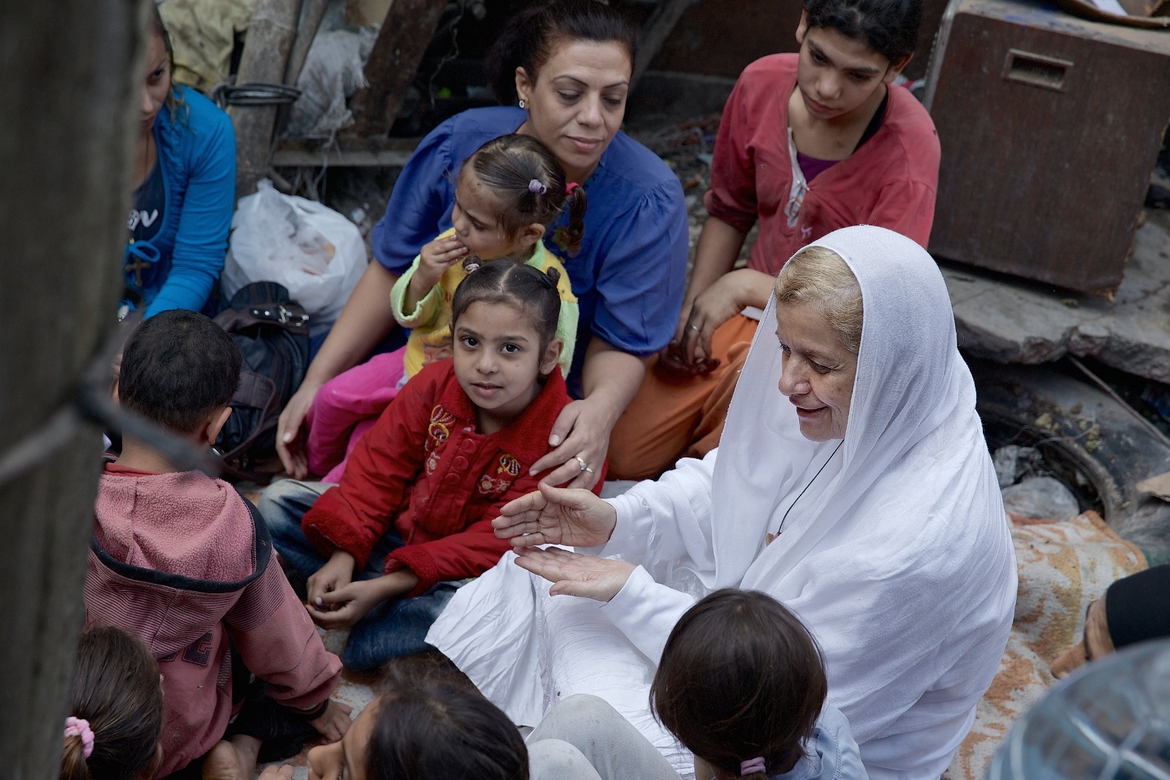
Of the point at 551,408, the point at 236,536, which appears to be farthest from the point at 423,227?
the point at 236,536

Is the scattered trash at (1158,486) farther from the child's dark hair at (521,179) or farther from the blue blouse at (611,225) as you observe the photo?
the child's dark hair at (521,179)

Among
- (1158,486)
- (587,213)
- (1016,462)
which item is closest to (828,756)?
(587,213)

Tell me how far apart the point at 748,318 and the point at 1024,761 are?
2646 mm

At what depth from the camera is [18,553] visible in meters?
0.81

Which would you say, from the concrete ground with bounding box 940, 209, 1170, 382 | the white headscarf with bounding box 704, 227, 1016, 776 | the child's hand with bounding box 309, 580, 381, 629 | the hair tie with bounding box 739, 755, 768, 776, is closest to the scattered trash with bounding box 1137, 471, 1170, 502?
the concrete ground with bounding box 940, 209, 1170, 382

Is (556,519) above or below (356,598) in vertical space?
above

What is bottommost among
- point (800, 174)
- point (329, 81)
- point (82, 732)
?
point (82, 732)

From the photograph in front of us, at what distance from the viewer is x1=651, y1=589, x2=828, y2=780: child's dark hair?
1657 millimetres

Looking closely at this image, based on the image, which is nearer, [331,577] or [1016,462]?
[331,577]

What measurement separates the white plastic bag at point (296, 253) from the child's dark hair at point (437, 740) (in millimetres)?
2596

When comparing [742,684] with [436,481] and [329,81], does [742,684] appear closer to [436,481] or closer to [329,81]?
[436,481]

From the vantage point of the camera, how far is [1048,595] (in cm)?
329

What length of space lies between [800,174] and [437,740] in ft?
8.41

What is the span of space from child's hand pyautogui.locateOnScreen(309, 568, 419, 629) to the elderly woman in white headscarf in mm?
278
